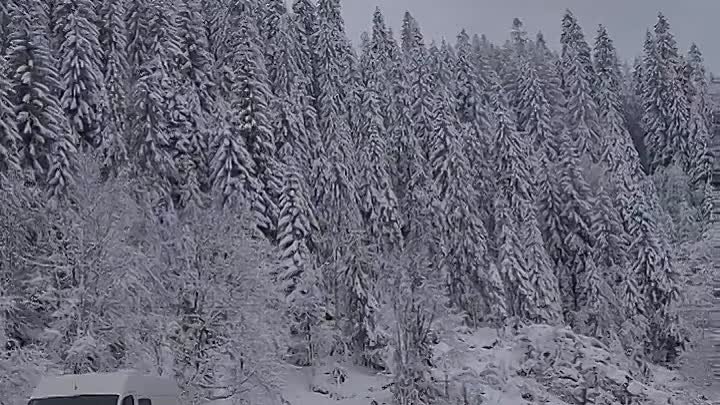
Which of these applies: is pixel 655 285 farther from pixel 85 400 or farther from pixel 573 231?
pixel 85 400

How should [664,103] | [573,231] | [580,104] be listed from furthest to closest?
1. [664,103]
2. [580,104]
3. [573,231]

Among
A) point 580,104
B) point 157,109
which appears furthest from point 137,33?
point 580,104

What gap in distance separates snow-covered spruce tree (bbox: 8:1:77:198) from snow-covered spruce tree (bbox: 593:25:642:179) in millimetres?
45179

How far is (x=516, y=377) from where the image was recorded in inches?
2183

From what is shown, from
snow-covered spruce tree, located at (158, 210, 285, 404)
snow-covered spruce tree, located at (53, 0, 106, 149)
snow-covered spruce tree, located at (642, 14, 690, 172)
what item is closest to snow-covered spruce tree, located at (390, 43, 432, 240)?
snow-covered spruce tree, located at (158, 210, 285, 404)

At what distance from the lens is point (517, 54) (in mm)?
92375

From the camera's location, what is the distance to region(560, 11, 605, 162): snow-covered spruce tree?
77.9 metres

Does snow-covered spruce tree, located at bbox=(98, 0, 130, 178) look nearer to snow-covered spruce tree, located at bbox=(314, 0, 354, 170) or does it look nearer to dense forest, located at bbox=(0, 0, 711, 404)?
dense forest, located at bbox=(0, 0, 711, 404)

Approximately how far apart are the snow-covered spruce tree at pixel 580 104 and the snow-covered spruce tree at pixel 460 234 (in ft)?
39.6

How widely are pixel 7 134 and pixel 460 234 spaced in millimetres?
35309

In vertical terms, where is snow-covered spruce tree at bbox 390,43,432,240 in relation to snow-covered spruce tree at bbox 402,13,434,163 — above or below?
below

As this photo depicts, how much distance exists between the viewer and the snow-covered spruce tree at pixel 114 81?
53.8 metres

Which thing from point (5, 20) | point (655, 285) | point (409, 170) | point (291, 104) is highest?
point (5, 20)

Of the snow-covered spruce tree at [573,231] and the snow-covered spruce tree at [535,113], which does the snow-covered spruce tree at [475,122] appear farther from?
the snow-covered spruce tree at [573,231]
